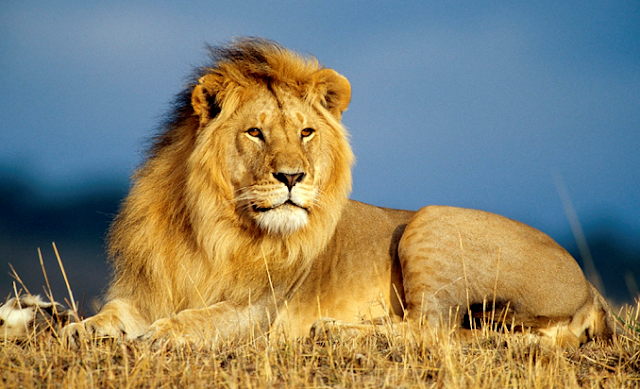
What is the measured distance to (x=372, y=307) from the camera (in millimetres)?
5699

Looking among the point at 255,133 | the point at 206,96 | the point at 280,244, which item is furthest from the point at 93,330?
the point at 206,96

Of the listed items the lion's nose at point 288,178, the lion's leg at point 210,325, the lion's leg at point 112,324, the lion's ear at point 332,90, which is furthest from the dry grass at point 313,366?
the lion's ear at point 332,90

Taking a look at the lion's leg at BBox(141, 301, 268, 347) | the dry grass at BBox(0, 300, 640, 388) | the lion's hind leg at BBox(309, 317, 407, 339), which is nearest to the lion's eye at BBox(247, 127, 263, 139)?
the lion's leg at BBox(141, 301, 268, 347)

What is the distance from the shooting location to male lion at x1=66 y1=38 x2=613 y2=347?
16.2ft

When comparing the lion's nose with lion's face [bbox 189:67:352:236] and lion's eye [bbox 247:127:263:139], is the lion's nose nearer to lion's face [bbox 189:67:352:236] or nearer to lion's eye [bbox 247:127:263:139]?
lion's face [bbox 189:67:352:236]

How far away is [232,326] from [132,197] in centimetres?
146

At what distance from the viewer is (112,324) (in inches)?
187

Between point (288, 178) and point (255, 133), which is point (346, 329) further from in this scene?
point (255, 133)

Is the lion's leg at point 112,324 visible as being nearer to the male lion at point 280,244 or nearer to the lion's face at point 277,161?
the male lion at point 280,244

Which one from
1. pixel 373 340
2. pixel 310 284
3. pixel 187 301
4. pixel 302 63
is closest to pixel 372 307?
pixel 310 284

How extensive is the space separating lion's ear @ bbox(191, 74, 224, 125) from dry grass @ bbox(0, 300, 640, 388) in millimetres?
1879

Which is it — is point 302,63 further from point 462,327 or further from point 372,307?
point 462,327

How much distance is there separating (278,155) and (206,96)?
2.93ft

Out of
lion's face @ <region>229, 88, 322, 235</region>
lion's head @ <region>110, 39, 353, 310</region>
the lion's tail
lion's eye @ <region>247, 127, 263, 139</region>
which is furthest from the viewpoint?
the lion's tail
